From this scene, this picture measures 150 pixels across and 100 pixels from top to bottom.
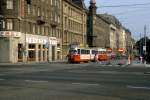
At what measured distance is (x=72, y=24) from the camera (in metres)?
110

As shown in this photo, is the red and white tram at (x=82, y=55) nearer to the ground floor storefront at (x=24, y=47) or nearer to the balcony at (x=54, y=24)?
the ground floor storefront at (x=24, y=47)

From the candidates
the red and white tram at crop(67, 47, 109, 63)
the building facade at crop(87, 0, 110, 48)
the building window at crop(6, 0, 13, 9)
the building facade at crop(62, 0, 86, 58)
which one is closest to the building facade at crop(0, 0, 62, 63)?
the building window at crop(6, 0, 13, 9)

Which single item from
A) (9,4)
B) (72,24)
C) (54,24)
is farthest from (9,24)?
(72,24)

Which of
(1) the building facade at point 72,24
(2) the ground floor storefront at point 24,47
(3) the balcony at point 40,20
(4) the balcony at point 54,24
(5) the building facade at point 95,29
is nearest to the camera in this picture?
(2) the ground floor storefront at point 24,47

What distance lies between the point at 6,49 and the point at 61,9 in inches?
1102

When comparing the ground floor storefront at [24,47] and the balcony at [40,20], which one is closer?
the ground floor storefront at [24,47]

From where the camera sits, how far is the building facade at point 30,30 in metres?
A: 72.6

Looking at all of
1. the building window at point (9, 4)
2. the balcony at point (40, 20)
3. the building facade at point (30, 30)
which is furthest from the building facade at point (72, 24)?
the building window at point (9, 4)

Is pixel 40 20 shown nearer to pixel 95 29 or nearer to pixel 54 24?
pixel 54 24

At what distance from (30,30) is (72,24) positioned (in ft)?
103

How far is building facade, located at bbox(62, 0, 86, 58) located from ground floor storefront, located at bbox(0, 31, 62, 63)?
11.2 metres

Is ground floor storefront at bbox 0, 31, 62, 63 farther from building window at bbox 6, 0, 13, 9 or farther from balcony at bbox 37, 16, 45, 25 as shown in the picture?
building window at bbox 6, 0, 13, 9

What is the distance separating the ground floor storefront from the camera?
72562 mm

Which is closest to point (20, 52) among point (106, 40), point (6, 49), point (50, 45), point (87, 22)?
point (6, 49)
